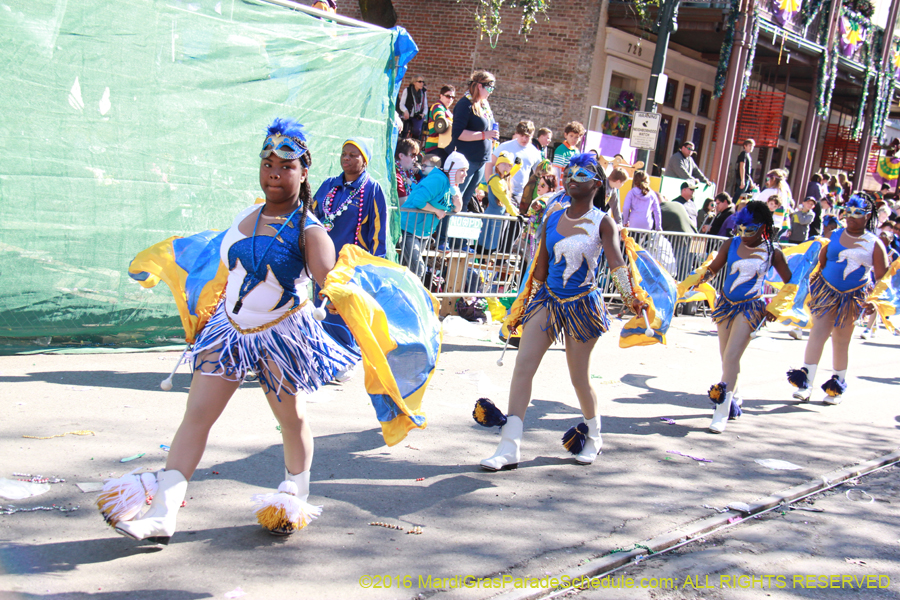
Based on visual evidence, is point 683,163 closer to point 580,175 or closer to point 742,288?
point 742,288

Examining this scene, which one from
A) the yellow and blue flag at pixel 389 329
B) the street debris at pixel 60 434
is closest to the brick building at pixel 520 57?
the yellow and blue flag at pixel 389 329

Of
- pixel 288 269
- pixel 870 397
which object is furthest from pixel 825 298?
pixel 288 269

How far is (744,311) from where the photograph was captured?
6949 mm

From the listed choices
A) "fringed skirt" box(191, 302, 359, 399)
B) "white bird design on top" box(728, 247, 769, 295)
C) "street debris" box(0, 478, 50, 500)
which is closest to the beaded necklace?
"fringed skirt" box(191, 302, 359, 399)

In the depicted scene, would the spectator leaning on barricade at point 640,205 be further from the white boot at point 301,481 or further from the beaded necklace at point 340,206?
the white boot at point 301,481

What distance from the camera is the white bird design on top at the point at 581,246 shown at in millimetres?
5289

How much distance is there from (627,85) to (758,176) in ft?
34.6

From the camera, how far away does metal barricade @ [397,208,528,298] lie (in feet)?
30.6

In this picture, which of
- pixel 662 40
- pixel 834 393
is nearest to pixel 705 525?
pixel 834 393

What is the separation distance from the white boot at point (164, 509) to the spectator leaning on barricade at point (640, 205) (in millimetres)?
10088

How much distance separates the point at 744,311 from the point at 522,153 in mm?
5683

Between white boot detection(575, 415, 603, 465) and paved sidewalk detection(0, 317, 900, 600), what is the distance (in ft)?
0.24

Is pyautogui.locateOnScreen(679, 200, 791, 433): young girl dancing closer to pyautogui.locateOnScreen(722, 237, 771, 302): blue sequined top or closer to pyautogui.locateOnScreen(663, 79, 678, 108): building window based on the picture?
pyautogui.locateOnScreen(722, 237, 771, 302): blue sequined top

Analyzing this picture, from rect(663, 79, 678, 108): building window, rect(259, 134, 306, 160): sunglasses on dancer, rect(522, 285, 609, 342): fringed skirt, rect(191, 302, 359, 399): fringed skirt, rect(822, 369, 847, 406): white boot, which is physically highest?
rect(663, 79, 678, 108): building window
